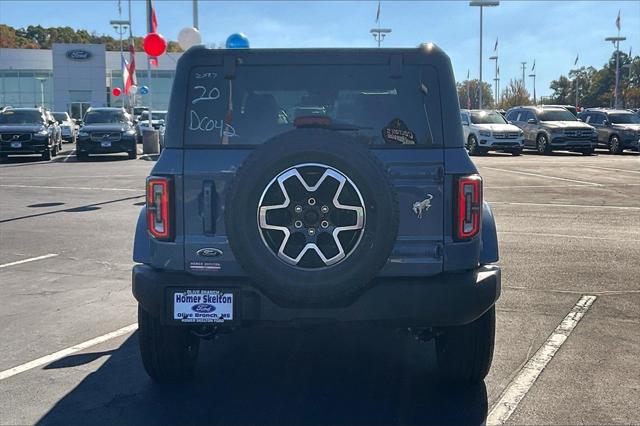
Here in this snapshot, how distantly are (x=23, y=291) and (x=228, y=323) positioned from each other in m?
3.99

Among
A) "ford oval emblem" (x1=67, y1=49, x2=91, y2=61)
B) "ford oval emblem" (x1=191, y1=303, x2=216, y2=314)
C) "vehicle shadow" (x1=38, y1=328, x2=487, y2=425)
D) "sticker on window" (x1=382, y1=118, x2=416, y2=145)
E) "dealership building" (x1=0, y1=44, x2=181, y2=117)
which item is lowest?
"vehicle shadow" (x1=38, y1=328, x2=487, y2=425)

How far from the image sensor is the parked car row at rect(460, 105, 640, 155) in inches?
1105

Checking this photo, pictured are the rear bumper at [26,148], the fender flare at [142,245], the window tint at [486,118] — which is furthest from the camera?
the window tint at [486,118]

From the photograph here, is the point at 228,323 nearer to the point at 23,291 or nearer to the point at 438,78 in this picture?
the point at 438,78

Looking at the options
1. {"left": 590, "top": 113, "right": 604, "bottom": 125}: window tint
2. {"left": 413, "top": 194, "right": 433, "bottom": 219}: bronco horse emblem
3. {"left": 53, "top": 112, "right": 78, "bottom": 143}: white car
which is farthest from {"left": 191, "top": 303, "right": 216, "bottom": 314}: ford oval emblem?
{"left": 53, "top": 112, "right": 78, "bottom": 143}: white car

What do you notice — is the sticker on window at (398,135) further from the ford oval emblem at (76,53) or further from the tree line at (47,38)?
the tree line at (47,38)

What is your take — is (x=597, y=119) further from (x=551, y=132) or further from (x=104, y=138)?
(x=104, y=138)

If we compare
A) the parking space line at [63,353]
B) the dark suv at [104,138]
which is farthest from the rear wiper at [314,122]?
the dark suv at [104,138]

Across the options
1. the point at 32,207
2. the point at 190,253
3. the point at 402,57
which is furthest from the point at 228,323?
the point at 32,207

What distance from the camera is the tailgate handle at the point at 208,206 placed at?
13.4ft

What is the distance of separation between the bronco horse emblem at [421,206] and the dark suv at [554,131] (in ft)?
85.1

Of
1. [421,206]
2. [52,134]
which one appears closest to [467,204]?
[421,206]

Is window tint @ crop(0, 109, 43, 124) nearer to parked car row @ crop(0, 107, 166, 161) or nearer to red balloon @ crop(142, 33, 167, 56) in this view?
parked car row @ crop(0, 107, 166, 161)

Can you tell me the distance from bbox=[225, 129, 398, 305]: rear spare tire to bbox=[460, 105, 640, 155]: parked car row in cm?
2488
